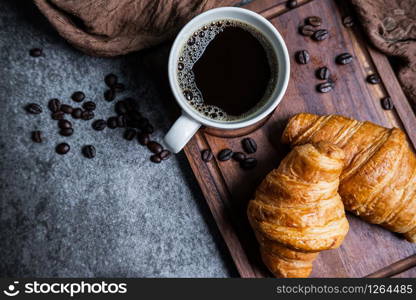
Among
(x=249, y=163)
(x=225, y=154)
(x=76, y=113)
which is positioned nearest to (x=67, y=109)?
(x=76, y=113)

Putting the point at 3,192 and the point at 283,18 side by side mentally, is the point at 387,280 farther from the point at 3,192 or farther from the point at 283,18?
the point at 3,192

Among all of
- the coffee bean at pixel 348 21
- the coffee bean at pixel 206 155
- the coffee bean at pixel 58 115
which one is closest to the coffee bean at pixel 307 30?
the coffee bean at pixel 348 21

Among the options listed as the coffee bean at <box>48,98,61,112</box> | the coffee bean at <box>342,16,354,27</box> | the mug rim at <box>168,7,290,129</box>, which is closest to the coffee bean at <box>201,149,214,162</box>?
the mug rim at <box>168,7,290,129</box>

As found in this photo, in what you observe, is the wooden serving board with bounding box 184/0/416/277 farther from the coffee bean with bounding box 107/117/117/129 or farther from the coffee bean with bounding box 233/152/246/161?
the coffee bean with bounding box 107/117/117/129

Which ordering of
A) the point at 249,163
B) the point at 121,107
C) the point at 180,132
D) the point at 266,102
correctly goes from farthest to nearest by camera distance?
the point at 121,107
the point at 249,163
the point at 266,102
the point at 180,132

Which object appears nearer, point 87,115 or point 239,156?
point 239,156

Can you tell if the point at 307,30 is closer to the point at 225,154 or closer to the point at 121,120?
the point at 225,154
